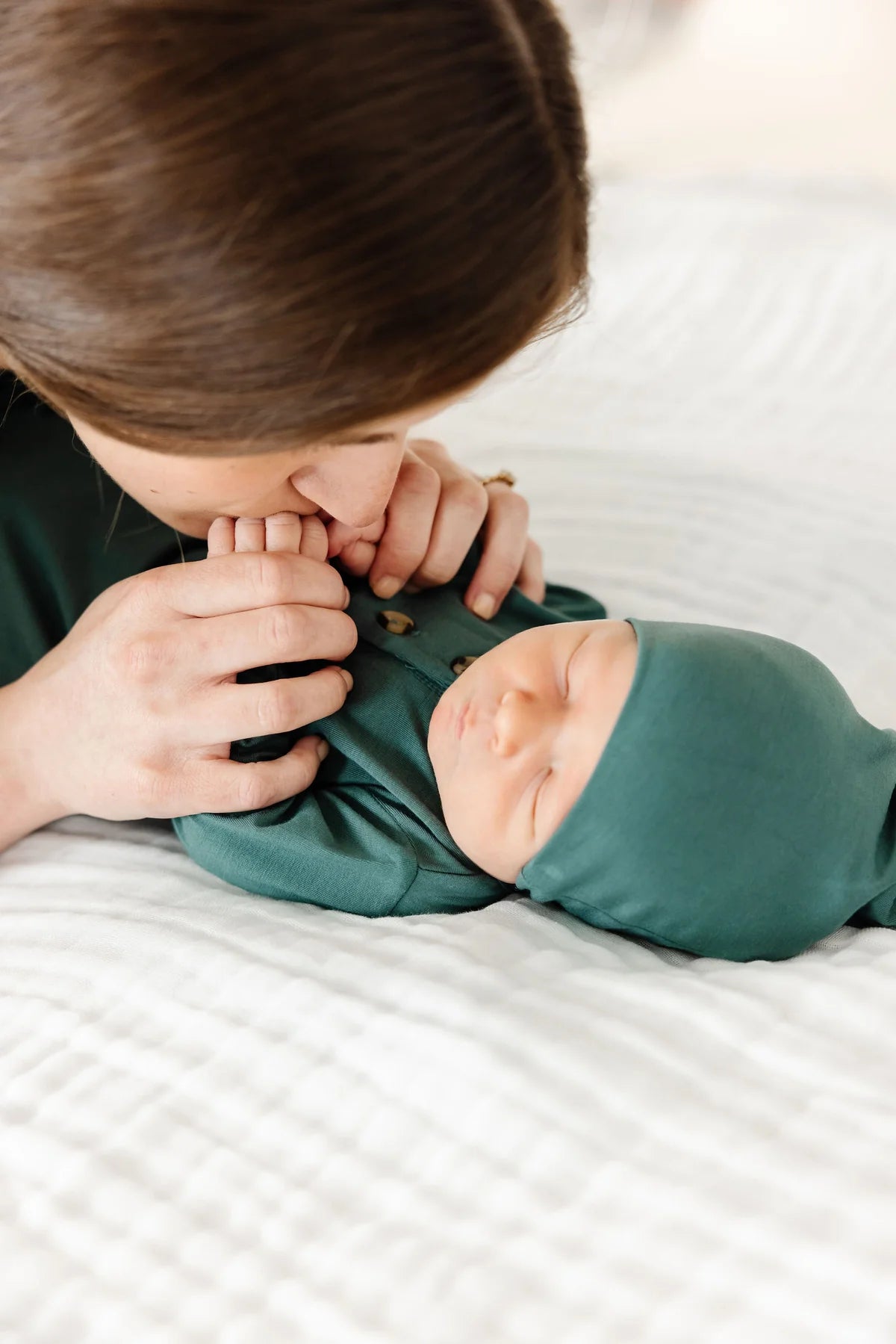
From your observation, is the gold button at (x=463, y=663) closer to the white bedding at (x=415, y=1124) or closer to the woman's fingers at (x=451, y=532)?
the woman's fingers at (x=451, y=532)

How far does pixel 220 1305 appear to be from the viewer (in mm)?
544

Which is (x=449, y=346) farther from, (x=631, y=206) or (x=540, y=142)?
(x=631, y=206)

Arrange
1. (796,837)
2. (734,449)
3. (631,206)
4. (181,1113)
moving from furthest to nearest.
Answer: (631,206), (734,449), (796,837), (181,1113)

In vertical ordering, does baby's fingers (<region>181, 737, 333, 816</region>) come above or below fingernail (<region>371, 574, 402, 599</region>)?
below

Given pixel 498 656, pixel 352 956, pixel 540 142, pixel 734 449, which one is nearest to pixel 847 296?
pixel 734 449

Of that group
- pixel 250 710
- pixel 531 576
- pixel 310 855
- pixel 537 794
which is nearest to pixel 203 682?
pixel 250 710

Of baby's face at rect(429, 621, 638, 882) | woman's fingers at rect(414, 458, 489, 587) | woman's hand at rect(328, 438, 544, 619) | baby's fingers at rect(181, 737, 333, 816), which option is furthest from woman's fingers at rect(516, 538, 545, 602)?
baby's fingers at rect(181, 737, 333, 816)

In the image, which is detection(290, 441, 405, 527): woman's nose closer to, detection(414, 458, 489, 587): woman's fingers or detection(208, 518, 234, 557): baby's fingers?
detection(208, 518, 234, 557): baby's fingers

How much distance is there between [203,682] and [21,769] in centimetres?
19

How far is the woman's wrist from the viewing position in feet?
2.92

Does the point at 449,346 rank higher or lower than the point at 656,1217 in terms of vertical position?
higher

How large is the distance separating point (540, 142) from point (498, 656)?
37 centimetres

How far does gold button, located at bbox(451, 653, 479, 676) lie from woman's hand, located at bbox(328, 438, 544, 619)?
0.07 meters

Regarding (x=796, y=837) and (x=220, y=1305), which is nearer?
(x=220, y=1305)
